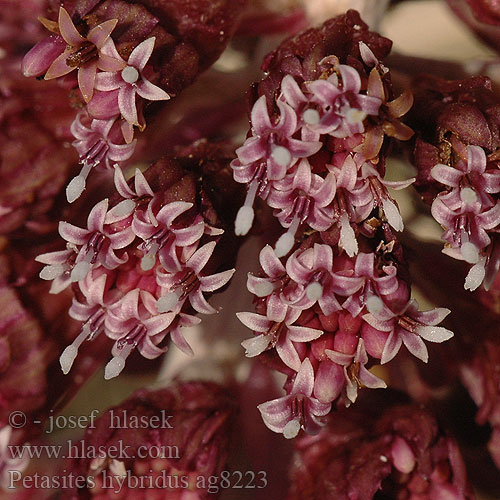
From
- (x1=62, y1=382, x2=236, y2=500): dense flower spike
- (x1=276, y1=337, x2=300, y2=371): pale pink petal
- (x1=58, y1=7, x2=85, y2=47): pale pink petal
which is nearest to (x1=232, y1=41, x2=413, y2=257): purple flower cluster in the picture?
(x1=276, y1=337, x2=300, y2=371): pale pink petal

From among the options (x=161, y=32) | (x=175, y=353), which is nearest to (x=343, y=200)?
(x=161, y=32)

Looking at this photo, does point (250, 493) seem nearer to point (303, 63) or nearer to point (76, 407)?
point (76, 407)

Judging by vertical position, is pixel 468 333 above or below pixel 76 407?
above

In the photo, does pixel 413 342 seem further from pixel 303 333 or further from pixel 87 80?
pixel 87 80

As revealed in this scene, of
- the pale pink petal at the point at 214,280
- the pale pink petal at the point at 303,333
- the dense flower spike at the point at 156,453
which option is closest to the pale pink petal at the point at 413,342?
the pale pink petal at the point at 303,333

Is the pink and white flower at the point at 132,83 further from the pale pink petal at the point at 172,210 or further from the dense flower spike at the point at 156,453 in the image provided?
the dense flower spike at the point at 156,453

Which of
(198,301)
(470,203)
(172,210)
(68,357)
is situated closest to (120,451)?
(68,357)
